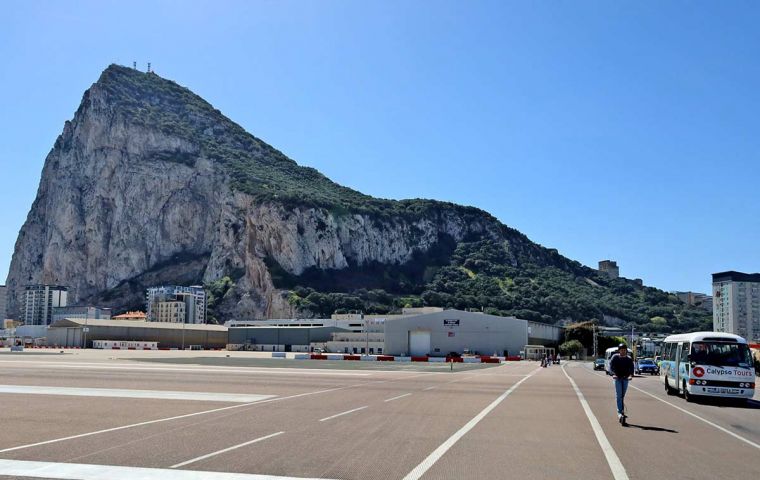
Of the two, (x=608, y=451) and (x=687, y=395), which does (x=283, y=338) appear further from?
(x=608, y=451)

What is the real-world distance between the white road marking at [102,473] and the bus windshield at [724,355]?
18.6 m

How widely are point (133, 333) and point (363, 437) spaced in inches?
4830

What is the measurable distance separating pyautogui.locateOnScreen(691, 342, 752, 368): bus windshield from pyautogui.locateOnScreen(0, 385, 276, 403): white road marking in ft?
49.2

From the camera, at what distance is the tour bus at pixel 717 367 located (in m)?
22.3

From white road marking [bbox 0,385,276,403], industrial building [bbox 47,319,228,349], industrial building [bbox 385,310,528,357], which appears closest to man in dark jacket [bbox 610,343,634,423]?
white road marking [bbox 0,385,276,403]

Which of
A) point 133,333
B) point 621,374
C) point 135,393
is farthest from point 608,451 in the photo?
point 133,333

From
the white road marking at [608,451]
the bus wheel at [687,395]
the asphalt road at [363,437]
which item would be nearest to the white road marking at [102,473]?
the asphalt road at [363,437]

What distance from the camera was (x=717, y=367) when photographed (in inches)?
890

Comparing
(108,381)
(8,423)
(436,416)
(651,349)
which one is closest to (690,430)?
(436,416)

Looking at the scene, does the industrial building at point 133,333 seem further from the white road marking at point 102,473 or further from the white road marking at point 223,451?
the white road marking at point 102,473

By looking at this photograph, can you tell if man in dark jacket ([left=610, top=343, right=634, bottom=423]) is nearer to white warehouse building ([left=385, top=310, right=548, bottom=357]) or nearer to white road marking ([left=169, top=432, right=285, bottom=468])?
white road marking ([left=169, top=432, right=285, bottom=468])

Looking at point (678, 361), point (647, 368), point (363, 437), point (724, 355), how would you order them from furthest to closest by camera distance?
1. point (647, 368)
2. point (678, 361)
3. point (724, 355)
4. point (363, 437)

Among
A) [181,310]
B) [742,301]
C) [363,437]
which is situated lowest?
[363,437]

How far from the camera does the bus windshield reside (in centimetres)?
2281
